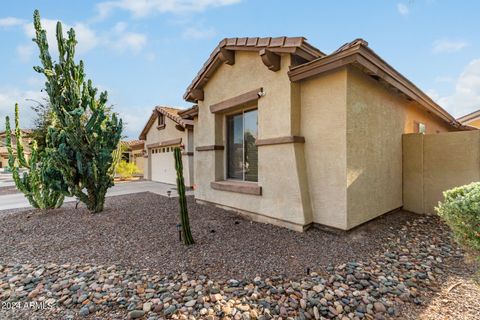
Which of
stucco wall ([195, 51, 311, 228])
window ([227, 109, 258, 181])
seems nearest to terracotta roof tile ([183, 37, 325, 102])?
stucco wall ([195, 51, 311, 228])

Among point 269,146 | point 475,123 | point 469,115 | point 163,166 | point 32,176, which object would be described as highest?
point 469,115

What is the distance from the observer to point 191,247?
4344 mm

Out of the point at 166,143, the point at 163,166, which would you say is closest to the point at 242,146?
the point at 166,143

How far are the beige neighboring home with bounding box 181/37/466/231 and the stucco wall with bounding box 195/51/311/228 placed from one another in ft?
0.08

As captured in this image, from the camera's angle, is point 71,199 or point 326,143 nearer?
point 326,143

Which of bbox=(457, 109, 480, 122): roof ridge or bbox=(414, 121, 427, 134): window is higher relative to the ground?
bbox=(457, 109, 480, 122): roof ridge

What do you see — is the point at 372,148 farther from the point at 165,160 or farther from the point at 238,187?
the point at 165,160

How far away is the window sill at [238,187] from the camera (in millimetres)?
5956

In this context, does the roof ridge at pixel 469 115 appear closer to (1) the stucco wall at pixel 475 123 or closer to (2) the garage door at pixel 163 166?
(1) the stucco wall at pixel 475 123

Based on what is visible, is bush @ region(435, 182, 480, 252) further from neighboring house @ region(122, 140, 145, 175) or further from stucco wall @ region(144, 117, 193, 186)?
neighboring house @ region(122, 140, 145, 175)

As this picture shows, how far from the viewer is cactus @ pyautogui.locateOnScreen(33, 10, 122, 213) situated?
605 centimetres

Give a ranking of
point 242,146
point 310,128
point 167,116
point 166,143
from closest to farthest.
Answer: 1. point 310,128
2. point 242,146
3. point 167,116
4. point 166,143

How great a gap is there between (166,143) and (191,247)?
37.8ft

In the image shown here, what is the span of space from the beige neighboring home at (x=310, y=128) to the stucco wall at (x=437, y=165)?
388 mm
